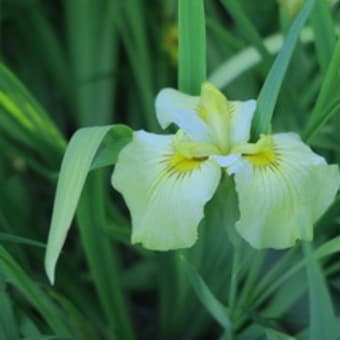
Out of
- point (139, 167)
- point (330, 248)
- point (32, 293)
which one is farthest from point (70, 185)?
point (330, 248)

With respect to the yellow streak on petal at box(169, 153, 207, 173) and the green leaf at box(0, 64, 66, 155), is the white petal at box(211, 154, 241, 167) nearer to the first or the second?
the yellow streak on petal at box(169, 153, 207, 173)

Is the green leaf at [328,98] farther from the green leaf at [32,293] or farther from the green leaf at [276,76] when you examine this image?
the green leaf at [32,293]

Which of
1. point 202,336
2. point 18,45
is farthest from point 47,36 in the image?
point 202,336

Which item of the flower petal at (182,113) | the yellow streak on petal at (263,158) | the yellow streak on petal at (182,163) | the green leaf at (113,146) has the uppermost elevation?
the flower petal at (182,113)

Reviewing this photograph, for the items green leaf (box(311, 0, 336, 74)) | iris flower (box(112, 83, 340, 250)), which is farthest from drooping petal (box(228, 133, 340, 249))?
green leaf (box(311, 0, 336, 74))

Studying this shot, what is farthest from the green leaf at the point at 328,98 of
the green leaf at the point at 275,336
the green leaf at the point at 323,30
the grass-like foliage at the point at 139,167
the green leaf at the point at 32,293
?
the green leaf at the point at 32,293

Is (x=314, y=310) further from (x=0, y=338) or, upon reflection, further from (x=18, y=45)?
(x=18, y=45)

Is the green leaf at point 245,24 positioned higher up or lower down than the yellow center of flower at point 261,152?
higher up
